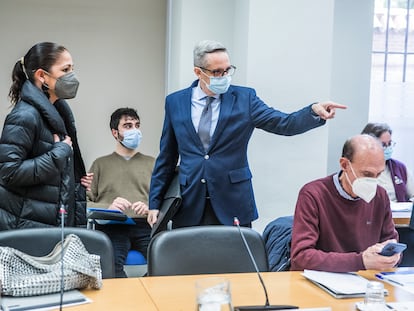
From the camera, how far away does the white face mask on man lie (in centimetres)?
230

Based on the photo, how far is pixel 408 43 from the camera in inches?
202

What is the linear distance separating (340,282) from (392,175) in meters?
2.78

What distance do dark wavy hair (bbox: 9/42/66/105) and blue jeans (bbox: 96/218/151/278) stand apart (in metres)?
1.14

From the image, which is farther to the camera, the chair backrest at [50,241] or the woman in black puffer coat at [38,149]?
the woman in black puffer coat at [38,149]

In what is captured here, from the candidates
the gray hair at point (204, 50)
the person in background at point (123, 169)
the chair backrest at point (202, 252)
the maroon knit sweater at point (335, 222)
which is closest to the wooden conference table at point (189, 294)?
the chair backrest at point (202, 252)

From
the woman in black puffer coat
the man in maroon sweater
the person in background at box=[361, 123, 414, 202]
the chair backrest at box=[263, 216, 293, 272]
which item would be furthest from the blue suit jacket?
the person in background at box=[361, 123, 414, 202]

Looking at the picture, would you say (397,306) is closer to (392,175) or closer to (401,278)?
(401,278)

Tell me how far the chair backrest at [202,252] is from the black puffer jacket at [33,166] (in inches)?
26.3

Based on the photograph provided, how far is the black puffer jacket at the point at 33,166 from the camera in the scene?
2467 mm

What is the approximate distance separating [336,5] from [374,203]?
9.16 ft

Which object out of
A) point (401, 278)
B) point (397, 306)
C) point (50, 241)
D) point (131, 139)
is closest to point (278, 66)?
point (131, 139)

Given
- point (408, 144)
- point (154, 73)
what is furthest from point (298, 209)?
point (408, 144)

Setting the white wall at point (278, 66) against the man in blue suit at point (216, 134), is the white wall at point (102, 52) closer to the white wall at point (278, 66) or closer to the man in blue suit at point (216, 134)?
the white wall at point (278, 66)

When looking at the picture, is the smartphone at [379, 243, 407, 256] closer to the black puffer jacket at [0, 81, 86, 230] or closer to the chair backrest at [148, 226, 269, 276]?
the chair backrest at [148, 226, 269, 276]
